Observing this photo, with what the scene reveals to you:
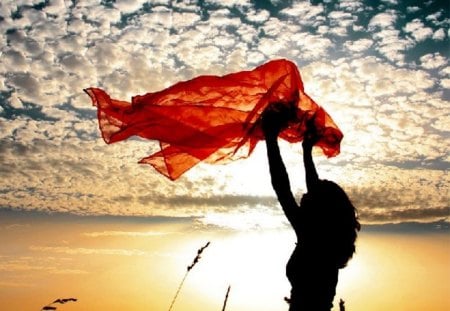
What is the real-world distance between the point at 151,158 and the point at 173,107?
0.61 metres

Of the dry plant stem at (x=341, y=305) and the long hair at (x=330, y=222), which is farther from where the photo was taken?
the dry plant stem at (x=341, y=305)

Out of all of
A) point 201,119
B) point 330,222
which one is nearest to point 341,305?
point 330,222

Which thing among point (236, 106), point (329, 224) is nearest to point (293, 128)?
point (236, 106)

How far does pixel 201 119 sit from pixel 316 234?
82.6 inches

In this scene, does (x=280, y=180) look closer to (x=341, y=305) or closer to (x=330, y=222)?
(x=330, y=222)

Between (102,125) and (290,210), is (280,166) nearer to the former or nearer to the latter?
(290,210)

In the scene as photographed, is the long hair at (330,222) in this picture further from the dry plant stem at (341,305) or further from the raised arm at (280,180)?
the dry plant stem at (341,305)

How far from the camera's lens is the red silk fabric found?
486cm

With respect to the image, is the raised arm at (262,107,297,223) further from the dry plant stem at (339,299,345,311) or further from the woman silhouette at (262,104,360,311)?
the dry plant stem at (339,299,345,311)

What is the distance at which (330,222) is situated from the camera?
3.58 metres

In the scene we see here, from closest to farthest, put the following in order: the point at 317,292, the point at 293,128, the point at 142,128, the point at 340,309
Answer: the point at 317,292 < the point at 340,309 < the point at 293,128 < the point at 142,128

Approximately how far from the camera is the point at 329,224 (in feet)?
11.7

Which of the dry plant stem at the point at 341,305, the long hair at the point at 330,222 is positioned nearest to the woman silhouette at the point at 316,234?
the long hair at the point at 330,222

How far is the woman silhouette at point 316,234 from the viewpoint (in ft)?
11.3
